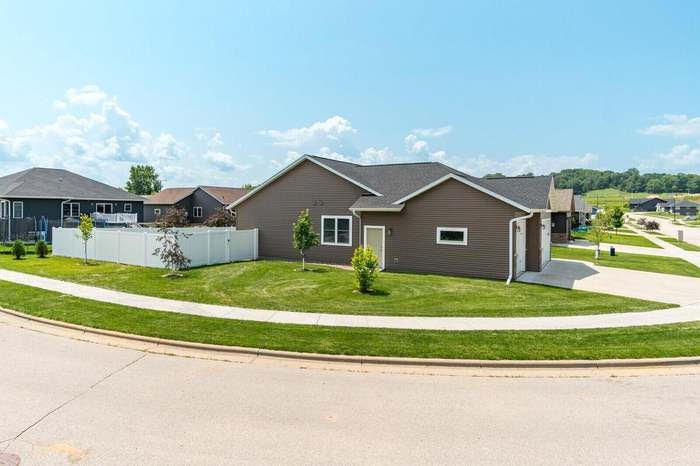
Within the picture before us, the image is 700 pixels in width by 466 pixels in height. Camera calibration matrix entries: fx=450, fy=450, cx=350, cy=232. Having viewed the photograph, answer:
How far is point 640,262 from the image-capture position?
26422 millimetres

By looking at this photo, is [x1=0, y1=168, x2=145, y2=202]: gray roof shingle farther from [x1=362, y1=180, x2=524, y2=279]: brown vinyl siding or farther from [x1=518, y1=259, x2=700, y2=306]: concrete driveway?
[x1=518, y1=259, x2=700, y2=306]: concrete driveway

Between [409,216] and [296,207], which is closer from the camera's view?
[409,216]

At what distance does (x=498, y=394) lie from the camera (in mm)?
7422

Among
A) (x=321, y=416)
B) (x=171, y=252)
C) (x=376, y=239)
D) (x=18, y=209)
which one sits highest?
(x=18, y=209)

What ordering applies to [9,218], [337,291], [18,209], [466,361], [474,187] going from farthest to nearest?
[18,209], [9,218], [474,187], [337,291], [466,361]

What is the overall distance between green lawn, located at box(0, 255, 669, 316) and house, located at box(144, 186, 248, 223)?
128 ft

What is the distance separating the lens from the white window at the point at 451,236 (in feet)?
65.5

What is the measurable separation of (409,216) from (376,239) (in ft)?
7.28

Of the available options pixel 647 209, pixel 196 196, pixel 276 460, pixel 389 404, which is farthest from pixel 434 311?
pixel 647 209

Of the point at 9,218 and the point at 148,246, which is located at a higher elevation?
the point at 9,218

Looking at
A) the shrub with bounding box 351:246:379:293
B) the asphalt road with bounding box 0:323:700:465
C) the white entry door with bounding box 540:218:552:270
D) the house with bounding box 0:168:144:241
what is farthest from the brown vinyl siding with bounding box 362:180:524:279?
the house with bounding box 0:168:144:241

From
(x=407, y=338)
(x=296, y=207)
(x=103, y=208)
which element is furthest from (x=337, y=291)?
(x=103, y=208)

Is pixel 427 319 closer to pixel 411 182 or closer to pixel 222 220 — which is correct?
pixel 411 182

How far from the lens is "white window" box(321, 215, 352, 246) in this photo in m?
23.9
